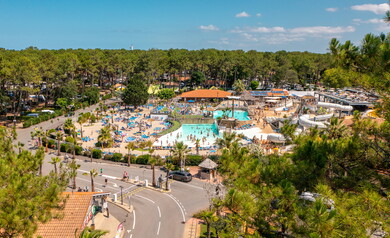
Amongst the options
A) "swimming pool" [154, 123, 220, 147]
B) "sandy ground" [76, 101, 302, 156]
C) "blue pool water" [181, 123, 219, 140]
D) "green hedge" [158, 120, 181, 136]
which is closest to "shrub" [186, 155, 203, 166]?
"sandy ground" [76, 101, 302, 156]

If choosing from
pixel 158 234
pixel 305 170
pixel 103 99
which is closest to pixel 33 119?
pixel 103 99

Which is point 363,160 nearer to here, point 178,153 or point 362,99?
point 178,153

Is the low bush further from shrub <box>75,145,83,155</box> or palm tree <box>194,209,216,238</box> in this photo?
palm tree <box>194,209,216,238</box>

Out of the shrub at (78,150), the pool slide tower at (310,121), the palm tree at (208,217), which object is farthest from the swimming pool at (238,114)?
the palm tree at (208,217)

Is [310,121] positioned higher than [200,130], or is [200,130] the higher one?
[310,121]

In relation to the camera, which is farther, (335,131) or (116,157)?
(116,157)

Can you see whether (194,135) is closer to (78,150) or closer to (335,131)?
(78,150)

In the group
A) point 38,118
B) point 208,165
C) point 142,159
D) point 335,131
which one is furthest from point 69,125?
Result: point 335,131

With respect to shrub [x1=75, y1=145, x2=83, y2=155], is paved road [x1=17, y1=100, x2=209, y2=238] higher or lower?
lower
